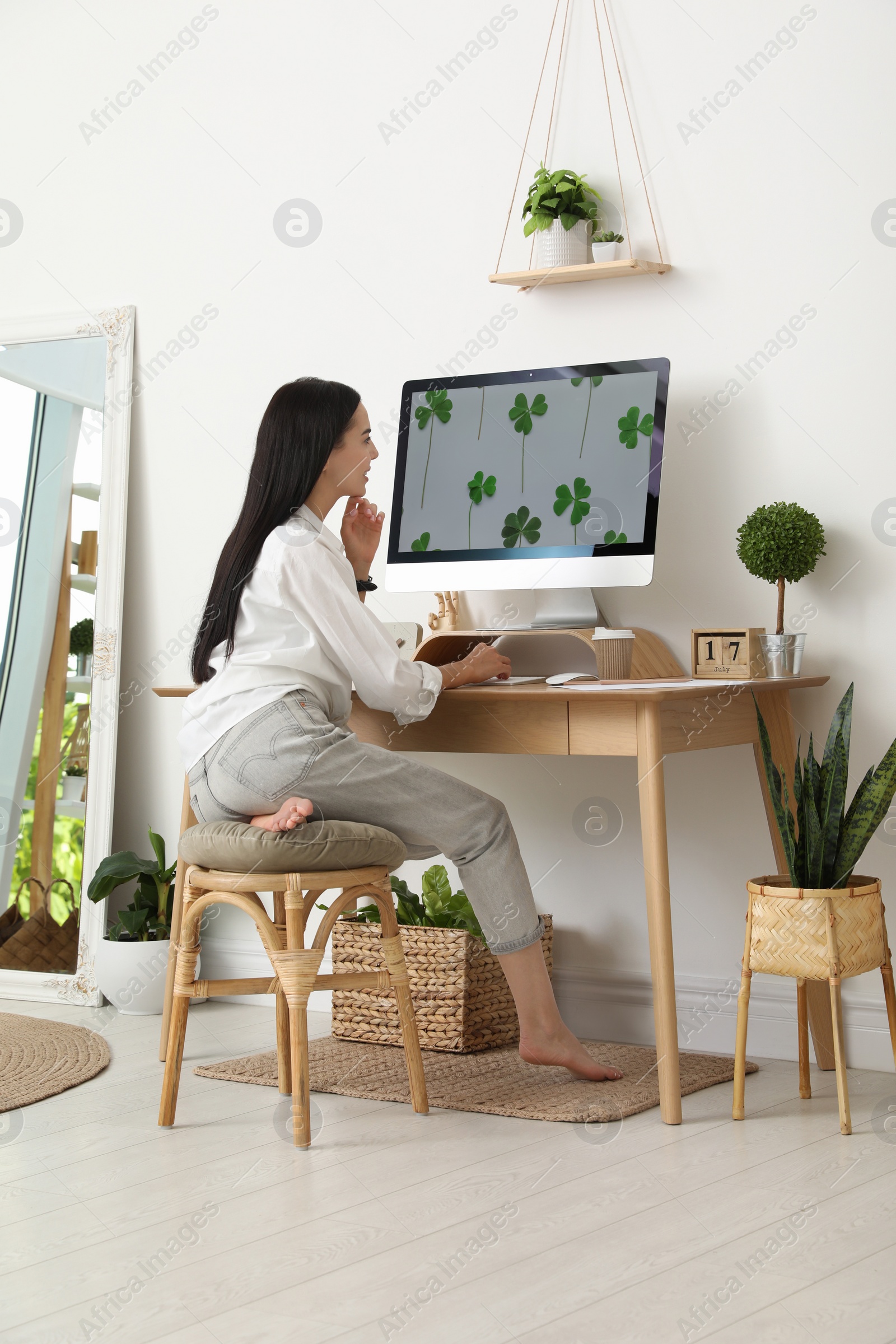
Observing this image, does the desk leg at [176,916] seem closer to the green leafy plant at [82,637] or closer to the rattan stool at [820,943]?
the green leafy plant at [82,637]

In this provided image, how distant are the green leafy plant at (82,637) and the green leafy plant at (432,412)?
111cm

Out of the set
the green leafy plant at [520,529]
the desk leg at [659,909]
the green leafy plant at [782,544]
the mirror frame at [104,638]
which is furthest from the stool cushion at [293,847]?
the mirror frame at [104,638]

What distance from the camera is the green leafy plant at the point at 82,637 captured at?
3.55 m

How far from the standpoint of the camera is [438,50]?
314 centimetres

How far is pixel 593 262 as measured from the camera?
9.35 ft

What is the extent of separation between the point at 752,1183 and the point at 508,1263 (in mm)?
456

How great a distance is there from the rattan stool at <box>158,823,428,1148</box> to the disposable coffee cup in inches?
21.7

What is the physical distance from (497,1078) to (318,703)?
80 cm

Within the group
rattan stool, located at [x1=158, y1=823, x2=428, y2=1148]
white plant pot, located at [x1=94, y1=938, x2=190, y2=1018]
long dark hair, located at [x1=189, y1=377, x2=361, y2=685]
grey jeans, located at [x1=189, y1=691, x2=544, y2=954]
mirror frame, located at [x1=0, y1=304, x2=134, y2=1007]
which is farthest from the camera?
mirror frame, located at [x1=0, y1=304, x2=134, y2=1007]

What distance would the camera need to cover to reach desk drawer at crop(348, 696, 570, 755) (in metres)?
2.42

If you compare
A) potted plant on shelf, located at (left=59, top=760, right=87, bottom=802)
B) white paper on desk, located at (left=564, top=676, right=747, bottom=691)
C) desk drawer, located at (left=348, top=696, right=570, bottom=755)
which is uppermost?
white paper on desk, located at (left=564, top=676, right=747, bottom=691)

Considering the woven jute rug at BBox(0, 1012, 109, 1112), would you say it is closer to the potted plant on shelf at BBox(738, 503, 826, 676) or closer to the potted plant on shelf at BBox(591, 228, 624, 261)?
the potted plant on shelf at BBox(738, 503, 826, 676)

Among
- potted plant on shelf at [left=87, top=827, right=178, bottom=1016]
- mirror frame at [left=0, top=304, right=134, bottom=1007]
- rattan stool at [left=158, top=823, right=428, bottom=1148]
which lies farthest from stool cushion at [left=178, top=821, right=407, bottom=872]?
mirror frame at [left=0, top=304, right=134, bottom=1007]

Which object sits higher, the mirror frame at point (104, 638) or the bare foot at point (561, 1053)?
the mirror frame at point (104, 638)
